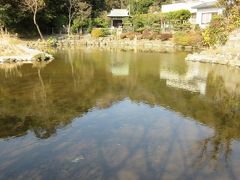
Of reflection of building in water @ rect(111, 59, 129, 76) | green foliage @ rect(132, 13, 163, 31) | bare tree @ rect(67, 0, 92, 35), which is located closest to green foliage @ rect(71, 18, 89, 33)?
bare tree @ rect(67, 0, 92, 35)

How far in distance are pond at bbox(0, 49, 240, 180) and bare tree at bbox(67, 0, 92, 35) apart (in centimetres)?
2885

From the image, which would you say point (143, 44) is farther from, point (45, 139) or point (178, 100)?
point (45, 139)

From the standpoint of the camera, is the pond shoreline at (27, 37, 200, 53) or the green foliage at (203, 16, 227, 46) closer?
the green foliage at (203, 16, 227, 46)

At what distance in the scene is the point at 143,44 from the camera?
152 feet

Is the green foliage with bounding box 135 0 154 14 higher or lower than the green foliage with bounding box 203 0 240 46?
higher

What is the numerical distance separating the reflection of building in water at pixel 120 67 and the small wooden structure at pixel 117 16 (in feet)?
99.5

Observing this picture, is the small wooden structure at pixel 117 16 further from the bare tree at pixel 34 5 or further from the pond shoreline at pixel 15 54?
the pond shoreline at pixel 15 54

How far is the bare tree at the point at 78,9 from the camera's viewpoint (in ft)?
164

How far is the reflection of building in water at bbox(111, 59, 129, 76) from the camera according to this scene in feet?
78.6

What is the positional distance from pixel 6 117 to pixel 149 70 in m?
14.3

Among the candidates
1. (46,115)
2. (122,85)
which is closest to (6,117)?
(46,115)

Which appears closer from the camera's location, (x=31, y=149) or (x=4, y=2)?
(x=31, y=149)

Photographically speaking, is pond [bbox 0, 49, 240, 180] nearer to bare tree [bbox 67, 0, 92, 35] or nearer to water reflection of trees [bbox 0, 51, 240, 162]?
water reflection of trees [bbox 0, 51, 240, 162]

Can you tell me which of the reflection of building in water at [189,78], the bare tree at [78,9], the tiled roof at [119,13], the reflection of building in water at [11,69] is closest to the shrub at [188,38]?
the reflection of building in water at [189,78]
